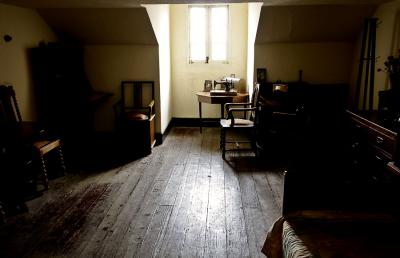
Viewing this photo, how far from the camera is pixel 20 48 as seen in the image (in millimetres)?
4125

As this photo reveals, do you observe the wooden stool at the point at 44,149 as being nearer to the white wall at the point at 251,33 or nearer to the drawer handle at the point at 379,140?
the white wall at the point at 251,33

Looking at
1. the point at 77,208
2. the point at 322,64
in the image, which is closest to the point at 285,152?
the point at 322,64

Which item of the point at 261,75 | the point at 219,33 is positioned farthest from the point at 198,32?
the point at 261,75

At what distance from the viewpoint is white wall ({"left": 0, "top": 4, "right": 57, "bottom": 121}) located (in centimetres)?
386

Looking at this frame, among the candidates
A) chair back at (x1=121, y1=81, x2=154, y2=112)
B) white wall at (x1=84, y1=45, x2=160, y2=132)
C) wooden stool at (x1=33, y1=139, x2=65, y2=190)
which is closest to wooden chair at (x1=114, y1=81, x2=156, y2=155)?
chair back at (x1=121, y1=81, x2=154, y2=112)

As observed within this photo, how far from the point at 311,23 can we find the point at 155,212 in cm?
324

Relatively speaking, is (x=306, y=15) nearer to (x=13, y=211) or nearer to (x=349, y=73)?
(x=349, y=73)

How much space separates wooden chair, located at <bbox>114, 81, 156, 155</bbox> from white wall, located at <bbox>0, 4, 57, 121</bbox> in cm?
118

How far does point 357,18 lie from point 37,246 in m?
4.45

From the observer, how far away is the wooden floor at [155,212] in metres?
2.60

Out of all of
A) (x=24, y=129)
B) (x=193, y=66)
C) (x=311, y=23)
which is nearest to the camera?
(x=24, y=129)

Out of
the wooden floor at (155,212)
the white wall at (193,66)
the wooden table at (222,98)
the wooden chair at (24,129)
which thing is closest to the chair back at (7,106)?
the wooden chair at (24,129)

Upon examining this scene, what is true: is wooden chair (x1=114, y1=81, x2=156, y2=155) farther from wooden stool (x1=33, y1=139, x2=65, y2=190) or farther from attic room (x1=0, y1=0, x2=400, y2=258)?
wooden stool (x1=33, y1=139, x2=65, y2=190)

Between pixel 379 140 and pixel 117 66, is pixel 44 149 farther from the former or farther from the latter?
pixel 379 140
